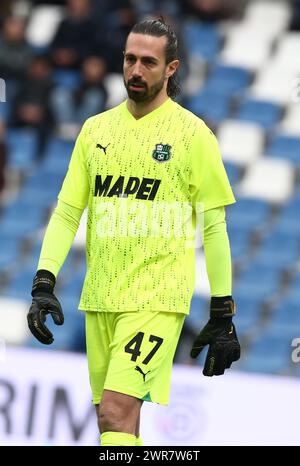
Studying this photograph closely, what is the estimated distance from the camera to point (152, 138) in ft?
19.7

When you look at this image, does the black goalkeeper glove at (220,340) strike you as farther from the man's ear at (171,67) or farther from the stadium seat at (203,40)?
the stadium seat at (203,40)

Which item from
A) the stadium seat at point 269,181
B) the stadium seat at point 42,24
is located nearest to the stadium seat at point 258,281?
the stadium seat at point 269,181

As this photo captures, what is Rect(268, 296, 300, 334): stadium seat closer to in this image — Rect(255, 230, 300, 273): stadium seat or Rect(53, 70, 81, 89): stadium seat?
Rect(255, 230, 300, 273): stadium seat

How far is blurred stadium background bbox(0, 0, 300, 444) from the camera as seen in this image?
37.1 ft

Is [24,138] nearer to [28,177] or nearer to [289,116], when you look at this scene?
[28,177]

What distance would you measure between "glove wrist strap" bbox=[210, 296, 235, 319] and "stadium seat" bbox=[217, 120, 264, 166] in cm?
721

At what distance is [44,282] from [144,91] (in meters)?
1.01

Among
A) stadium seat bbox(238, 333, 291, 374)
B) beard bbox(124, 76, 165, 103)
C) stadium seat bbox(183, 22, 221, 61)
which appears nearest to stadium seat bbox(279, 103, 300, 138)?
stadium seat bbox(183, 22, 221, 61)

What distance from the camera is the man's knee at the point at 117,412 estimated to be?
18.6 ft

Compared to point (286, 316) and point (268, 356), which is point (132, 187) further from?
point (286, 316)

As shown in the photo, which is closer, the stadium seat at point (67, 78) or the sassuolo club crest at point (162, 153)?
the sassuolo club crest at point (162, 153)
